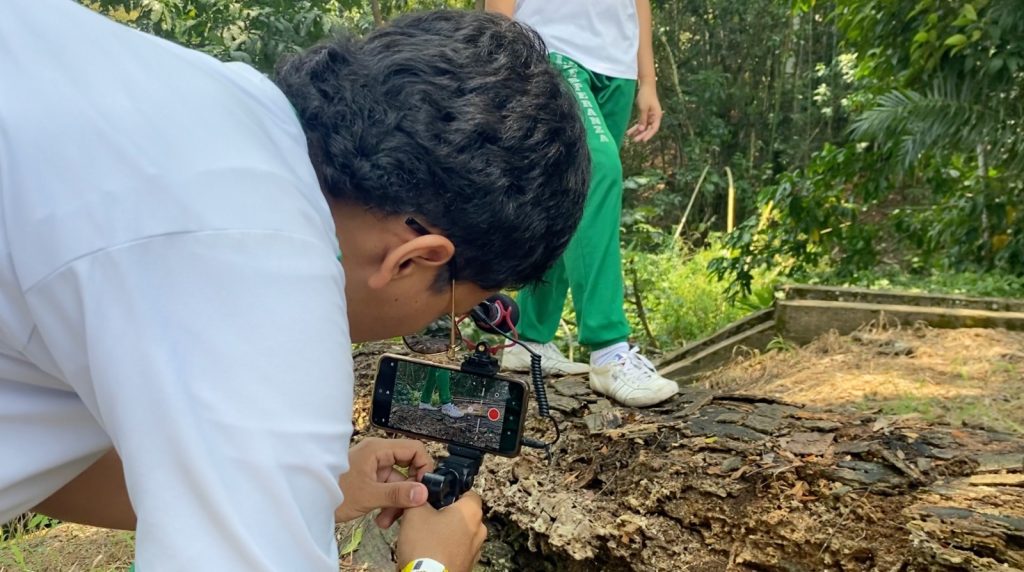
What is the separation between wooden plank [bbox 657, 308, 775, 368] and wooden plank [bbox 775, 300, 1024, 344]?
14 cm

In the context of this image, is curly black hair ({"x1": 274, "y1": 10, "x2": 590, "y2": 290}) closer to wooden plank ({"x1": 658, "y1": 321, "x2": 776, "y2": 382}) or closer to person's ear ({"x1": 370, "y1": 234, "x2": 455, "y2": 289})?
person's ear ({"x1": 370, "y1": 234, "x2": 455, "y2": 289})

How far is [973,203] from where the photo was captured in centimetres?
518

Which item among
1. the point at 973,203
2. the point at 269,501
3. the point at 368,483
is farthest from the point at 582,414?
the point at 973,203

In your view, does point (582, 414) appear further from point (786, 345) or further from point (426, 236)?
point (786, 345)

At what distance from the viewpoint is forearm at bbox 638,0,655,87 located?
2721 millimetres

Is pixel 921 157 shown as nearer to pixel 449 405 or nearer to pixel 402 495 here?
pixel 449 405

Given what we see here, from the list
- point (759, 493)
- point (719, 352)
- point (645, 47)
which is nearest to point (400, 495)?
point (759, 493)

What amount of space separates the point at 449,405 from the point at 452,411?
12mm

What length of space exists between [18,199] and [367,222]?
372 mm

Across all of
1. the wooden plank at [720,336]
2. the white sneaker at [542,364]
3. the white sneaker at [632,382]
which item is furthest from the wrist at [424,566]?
the wooden plank at [720,336]

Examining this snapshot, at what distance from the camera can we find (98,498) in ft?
4.72

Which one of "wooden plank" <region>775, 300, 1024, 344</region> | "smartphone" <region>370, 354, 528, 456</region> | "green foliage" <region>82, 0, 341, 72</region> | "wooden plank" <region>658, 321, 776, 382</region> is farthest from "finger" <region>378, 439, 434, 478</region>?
"green foliage" <region>82, 0, 341, 72</region>

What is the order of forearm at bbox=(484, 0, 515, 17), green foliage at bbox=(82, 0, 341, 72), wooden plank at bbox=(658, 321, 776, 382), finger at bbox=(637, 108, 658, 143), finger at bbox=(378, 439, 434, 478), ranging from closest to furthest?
finger at bbox=(378, 439, 434, 478) → forearm at bbox=(484, 0, 515, 17) → finger at bbox=(637, 108, 658, 143) → wooden plank at bbox=(658, 321, 776, 382) → green foliage at bbox=(82, 0, 341, 72)

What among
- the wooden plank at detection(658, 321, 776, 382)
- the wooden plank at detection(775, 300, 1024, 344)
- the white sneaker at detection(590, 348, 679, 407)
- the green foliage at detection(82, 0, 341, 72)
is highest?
the green foliage at detection(82, 0, 341, 72)
